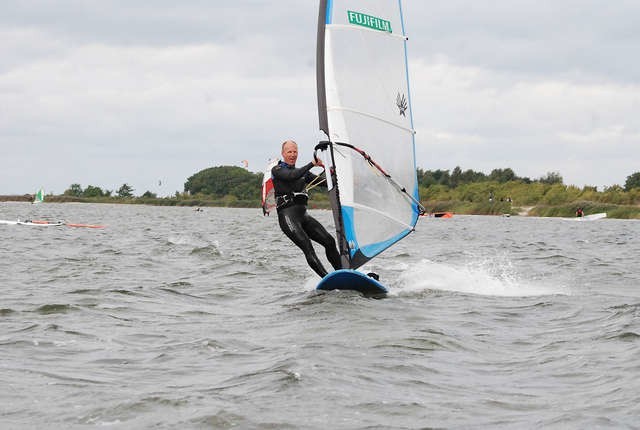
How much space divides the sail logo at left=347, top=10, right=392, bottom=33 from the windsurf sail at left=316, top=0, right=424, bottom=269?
0.01m

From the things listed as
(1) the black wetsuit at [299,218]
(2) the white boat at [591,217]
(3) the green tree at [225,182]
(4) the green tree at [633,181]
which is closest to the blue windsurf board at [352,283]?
(1) the black wetsuit at [299,218]

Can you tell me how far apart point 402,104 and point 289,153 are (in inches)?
67.4

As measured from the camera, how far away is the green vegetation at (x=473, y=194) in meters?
72.7

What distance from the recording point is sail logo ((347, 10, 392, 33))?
403 inches

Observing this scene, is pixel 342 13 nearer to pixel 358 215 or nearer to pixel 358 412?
pixel 358 215

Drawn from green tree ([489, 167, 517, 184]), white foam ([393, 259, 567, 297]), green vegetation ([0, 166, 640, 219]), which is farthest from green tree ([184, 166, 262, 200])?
white foam ([393, 259, 567, 297])

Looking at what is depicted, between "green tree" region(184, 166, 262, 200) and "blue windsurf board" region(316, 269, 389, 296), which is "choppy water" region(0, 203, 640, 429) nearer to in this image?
"blue windsurf board" region(316, 269, 389, 296)

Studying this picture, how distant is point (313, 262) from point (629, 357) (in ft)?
14.8

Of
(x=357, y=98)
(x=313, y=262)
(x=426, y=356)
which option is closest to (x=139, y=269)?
(x=313, y=262)

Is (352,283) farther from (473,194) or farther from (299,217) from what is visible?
(473,194)

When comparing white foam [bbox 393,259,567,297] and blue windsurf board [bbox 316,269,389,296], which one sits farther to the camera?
white foam [bbox 393,259,567,297]

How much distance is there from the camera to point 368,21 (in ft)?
34.2

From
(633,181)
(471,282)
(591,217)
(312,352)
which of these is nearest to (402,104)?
(471,282)

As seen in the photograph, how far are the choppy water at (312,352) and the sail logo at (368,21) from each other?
3.24 metres
